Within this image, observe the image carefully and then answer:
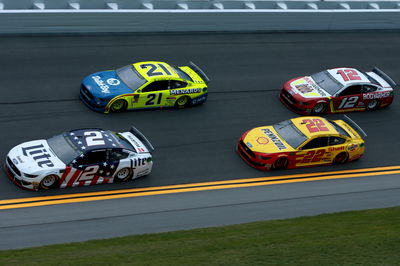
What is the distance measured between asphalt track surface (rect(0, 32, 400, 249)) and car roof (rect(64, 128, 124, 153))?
1.14 meters

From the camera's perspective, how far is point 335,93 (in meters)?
24.9

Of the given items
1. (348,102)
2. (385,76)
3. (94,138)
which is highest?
(94,138)

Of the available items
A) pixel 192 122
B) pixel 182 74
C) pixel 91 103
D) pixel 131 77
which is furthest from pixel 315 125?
pixel 91 103

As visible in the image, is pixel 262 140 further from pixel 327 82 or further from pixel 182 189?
pixel 327 82

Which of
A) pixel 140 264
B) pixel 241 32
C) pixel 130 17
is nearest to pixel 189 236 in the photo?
pixel 140 264

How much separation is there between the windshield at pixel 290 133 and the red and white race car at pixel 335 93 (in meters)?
2.85

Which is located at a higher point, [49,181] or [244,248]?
[244,248]

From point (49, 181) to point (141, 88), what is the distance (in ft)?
19.8

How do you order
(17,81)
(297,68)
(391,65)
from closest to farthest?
(17,81) → (297,68) → (391,65)

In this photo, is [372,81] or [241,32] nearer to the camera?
[372,81]

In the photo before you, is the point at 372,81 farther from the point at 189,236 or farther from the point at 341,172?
the point at 189,236

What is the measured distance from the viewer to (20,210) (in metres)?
17.1

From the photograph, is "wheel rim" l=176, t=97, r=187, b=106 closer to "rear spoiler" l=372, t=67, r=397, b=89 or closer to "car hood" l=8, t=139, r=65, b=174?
"car hood" l=8, t=139, r=65, b=174

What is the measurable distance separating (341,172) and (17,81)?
11.4 metres
